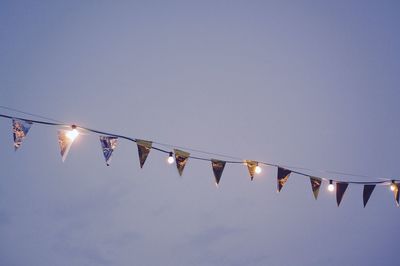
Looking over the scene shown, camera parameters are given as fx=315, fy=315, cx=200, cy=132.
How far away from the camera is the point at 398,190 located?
11109 millimetres

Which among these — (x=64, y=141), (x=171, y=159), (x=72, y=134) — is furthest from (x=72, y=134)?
(x=171, y=159)

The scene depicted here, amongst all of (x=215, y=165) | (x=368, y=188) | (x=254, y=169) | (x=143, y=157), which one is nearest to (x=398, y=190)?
(x=368, y=188)

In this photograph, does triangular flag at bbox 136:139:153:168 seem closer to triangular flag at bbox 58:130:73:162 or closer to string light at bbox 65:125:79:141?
string light at bbox 65:125:79:141

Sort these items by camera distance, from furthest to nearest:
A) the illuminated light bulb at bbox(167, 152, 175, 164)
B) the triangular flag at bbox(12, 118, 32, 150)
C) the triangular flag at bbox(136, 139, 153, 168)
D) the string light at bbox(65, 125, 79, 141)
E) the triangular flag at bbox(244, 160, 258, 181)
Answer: the triangular flag at bbox(244, 160, 258, 181) → the illuminated light bulb at bbox(167, 152, 175, 164) → the triangular flag at bbox(136, 139, 153, 168) → the string light at bbox(65, 125, 79, 141) → the triangular flag at bbox(12, 118, 32, 150)

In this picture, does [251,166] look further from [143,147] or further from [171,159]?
[143,147]

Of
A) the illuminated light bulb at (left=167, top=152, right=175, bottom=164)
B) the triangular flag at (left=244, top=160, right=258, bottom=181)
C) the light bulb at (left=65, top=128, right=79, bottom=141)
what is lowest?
the triangular flag at (left=244, top=160, right=258, bottom=181)

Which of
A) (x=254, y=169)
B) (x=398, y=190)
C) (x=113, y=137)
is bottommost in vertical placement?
(x=398, y=190)

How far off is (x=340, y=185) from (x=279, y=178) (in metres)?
2.46

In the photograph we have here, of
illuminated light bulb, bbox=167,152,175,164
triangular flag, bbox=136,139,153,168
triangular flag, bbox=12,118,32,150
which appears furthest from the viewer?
illuminated light bulb, bbox=167,152,175,164

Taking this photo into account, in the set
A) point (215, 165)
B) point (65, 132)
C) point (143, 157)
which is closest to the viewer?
point (65, 132)

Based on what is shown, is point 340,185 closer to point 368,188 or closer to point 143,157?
point 368,188

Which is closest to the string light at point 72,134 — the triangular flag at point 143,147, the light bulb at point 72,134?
the light bulb at point 72,134

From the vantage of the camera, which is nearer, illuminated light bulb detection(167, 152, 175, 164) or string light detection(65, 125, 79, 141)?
string light detection(65, 125, 79, 141)

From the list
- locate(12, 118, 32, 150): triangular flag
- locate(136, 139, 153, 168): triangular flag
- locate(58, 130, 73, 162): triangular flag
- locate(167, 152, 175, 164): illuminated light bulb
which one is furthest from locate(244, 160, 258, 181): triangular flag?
locate(12, 118, 32, 150): triangular flag
